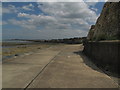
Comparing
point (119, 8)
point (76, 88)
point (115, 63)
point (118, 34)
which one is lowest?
point (76, 88)

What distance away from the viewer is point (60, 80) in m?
6.09

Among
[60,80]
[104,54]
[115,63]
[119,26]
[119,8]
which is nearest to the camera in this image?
[60,80]

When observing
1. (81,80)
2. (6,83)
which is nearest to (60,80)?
(81,80)

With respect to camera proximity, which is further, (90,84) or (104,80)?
(104,80)

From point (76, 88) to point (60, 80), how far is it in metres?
1.10

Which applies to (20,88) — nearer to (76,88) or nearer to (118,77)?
(76,88)

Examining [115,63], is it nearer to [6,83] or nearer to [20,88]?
[20,88]

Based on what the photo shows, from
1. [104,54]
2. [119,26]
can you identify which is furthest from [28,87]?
[119,26]

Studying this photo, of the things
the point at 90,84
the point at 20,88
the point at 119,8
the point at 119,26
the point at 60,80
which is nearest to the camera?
the point at 20,88

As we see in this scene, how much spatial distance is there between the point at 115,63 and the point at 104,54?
1554 mm

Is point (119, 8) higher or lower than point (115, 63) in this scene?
higher

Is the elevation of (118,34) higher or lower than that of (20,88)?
higher

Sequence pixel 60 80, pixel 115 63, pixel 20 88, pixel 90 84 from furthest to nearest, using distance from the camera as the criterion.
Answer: pixel 115 63, pixel 60 80, pixel 90 84, pixel 20 88

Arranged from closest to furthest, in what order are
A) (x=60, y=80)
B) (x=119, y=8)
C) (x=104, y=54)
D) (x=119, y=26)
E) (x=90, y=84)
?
(x=90, y=84), (x=60, y=80), (x=104, y=54), (x=119, y=26), (x=119, y=8)
